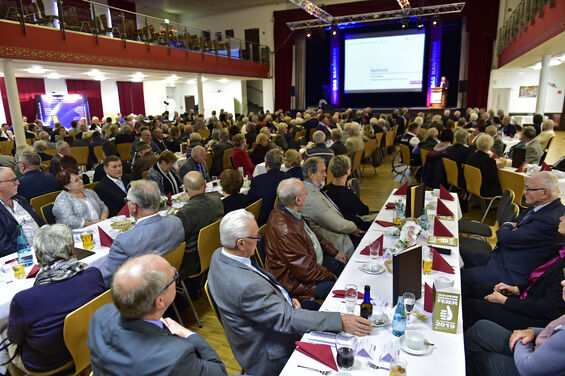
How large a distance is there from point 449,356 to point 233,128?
792 cm

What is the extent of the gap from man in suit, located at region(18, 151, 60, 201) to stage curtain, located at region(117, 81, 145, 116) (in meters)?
17.4

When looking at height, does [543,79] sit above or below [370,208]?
above

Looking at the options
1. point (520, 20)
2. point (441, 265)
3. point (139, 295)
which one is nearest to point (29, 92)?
point (139, 295)

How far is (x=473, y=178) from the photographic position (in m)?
5.59

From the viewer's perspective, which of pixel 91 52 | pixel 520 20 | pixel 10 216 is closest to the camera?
pixel 10 216

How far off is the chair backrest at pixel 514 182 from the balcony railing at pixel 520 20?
4.34 metres

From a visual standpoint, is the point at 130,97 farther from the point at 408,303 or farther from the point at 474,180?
the point at 408,303

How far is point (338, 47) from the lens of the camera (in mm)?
18578

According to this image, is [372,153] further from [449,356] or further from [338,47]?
[338,47]

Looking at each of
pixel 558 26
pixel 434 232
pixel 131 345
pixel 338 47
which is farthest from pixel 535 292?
pixel 338 47

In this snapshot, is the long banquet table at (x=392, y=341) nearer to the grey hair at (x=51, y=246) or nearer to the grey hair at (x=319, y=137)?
the grey hair at (x=51, y=246)

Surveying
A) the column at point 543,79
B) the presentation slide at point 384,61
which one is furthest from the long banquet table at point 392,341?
the presentation slide at point 384,61

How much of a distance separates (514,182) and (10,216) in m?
6.20

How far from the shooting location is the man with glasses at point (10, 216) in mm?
3221
